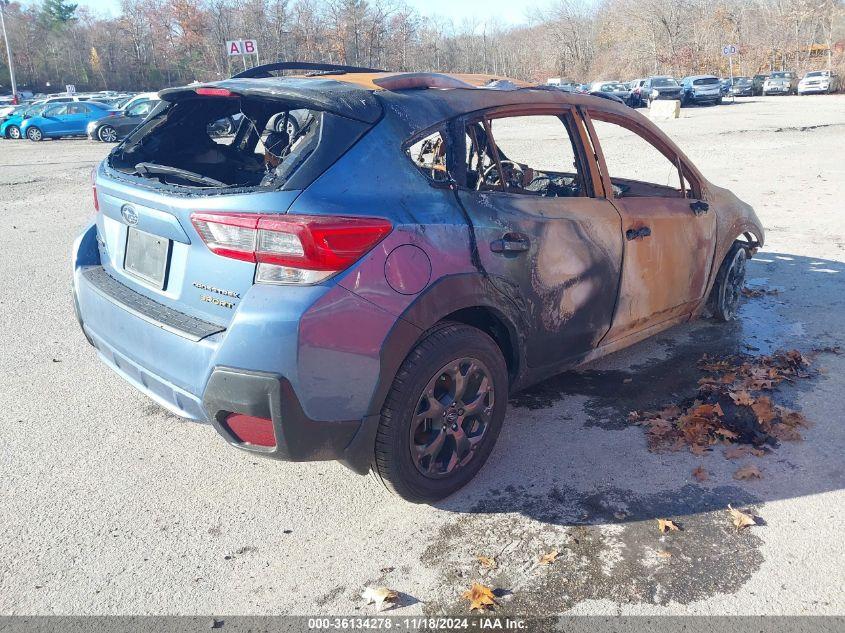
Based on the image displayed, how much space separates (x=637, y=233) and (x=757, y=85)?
2130 inches

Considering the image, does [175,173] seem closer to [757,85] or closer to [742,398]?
[742,398]

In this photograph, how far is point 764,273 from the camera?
722 centimetres

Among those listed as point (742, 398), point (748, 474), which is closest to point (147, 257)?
point (748, 474)

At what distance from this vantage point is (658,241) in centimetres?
442

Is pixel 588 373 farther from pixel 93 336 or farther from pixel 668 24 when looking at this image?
pixel 668 24

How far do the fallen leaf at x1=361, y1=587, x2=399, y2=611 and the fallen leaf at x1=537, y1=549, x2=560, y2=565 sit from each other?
61 centimetres

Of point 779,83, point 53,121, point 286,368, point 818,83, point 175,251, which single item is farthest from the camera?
point 779,83

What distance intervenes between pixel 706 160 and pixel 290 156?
15.1 metres

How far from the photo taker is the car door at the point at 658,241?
13.8ft

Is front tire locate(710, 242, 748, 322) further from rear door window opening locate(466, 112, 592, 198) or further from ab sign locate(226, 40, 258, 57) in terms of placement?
ab sign locate(226, 40, 258, 57)

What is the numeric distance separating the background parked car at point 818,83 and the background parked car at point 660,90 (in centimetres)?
1128

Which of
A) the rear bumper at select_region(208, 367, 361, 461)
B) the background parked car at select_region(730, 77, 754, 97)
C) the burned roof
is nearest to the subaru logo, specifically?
the burned roof

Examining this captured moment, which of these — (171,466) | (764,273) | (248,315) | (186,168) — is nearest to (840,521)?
(248,315)

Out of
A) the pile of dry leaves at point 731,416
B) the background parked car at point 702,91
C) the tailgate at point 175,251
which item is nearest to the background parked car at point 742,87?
the background parked car at point 702,91
